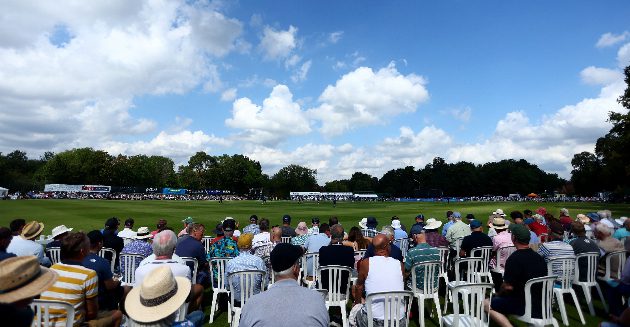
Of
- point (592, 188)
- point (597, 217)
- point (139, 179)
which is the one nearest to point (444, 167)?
point (592, 188)

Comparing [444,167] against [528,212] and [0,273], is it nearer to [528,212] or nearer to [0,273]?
[528,212]

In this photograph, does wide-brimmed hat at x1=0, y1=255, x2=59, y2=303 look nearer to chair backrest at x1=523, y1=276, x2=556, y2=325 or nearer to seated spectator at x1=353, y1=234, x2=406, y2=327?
seated spectator at x1=353, y1=234, x2=406, y2=327

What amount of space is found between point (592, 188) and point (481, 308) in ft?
465

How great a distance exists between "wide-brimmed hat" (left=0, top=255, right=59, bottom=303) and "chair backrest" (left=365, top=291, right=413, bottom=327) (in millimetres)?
3426

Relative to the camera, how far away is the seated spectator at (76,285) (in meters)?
4.03

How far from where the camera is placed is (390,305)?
187 inches

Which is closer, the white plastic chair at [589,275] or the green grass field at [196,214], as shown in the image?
the white plastic chair at [589,275]

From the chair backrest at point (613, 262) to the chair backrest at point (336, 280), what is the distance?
5151 millimetres

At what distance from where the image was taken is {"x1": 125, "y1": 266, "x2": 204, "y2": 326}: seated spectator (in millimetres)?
2967

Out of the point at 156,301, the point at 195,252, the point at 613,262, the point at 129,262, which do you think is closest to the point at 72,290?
the point at 156,301

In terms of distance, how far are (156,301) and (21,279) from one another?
95 centimetres

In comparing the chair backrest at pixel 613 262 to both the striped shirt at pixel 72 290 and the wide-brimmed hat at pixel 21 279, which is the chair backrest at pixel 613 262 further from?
the wide-brimmed hat at pixel 21 279

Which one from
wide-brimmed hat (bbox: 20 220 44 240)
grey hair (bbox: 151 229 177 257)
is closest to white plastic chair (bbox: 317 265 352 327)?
grey hair (bbox: 151 229 177 257)

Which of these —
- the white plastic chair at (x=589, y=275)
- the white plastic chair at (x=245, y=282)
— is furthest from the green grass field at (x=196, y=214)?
the white plastic chair at (x=245, y=282)
